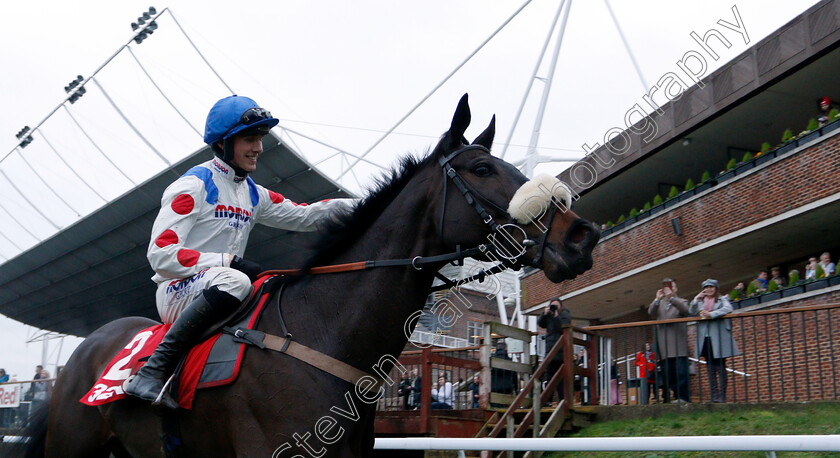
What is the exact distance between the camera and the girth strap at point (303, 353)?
339 centimetres

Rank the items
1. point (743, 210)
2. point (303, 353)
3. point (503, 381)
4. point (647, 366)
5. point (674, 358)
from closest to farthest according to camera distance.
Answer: point (303, 353) → point (674, 358) → point (647, 366) → point (503, 381) → point (743, 210)

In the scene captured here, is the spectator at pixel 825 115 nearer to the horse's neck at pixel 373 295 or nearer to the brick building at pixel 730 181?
the brick building at pixel 730 181

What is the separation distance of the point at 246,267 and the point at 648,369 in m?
7.60

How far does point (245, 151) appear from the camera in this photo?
161 inches

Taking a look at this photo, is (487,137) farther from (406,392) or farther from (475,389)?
(475,389)

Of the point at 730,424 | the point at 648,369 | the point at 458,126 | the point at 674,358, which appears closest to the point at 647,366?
the point at 648,369

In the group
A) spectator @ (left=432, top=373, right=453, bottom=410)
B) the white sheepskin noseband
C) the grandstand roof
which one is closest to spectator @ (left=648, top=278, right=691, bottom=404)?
spectator @ (left=432, top=373, right=453, bottom=410)

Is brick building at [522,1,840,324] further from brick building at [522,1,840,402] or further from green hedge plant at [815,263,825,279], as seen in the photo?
green hedge plant at [815,263,825,279]

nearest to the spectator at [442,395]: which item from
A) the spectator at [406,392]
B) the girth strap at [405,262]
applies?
the spectator at [406,392]

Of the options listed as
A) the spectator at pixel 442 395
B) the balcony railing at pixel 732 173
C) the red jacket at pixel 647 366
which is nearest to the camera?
the red jacket at pixel 647 366

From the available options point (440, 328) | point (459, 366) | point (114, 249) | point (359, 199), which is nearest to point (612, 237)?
point (459, 366)

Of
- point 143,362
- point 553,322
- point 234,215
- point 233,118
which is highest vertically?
point 233,118

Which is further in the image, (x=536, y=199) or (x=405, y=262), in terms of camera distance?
(x=405, y=262)

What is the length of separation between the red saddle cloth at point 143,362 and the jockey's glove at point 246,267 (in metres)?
0.05
